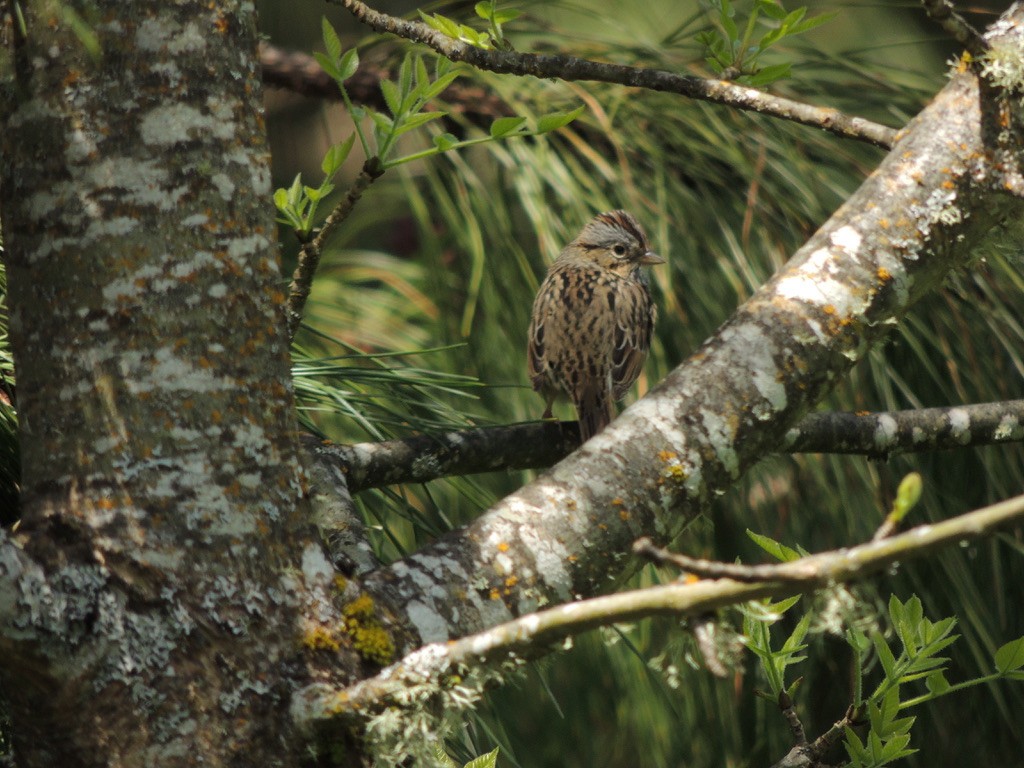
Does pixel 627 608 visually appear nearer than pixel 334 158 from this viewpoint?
Yes

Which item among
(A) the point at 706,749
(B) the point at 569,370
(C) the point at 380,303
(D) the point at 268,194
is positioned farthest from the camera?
(C) the point at 380,303

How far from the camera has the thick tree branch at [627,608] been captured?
693 millimetres

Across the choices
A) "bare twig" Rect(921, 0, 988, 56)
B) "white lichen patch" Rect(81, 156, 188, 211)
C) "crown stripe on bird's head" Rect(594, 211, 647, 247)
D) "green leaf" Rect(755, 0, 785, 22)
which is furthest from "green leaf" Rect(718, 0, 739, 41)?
"crown stripe on bird's head" Rect(594, 211, 647, 247)

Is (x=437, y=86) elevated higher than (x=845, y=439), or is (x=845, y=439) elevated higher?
(x=437, y=86)

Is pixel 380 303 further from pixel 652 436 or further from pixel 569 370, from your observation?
pixel 652 436

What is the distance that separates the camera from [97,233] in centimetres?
95

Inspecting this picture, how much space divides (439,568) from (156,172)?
414 mm

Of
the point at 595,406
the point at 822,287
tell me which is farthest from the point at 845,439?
the point at 595,406


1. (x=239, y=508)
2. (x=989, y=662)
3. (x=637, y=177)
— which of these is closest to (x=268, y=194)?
(x=239, y=508)

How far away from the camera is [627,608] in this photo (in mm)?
785

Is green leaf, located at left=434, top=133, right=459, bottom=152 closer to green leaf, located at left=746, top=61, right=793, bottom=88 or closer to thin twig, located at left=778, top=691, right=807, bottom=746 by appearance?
green leaf, located at left=746, top=61, right=793, bottom=88

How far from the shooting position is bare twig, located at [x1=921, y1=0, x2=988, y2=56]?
1198 mm

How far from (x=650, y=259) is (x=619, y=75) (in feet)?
4.01

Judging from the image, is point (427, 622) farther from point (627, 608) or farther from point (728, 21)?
point (728, 21)
